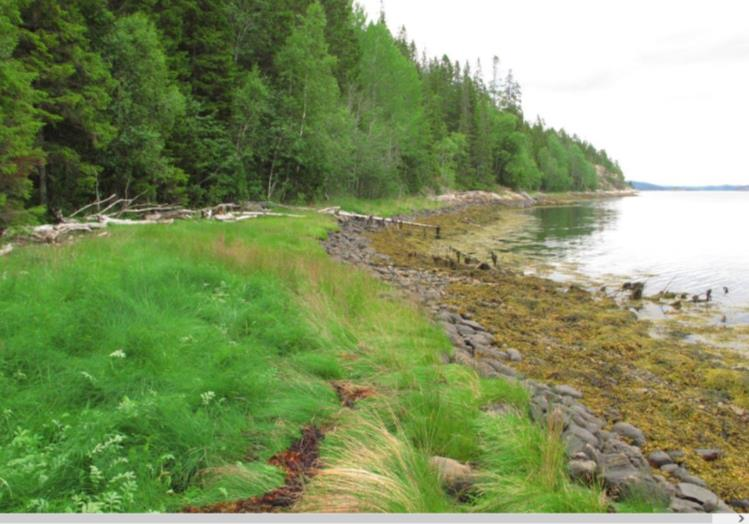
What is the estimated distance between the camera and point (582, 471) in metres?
3.88

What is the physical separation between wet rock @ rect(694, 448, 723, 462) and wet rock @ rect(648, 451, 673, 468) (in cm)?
59

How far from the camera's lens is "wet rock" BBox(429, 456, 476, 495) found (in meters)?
3.52

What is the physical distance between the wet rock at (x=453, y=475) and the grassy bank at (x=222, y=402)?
10cm

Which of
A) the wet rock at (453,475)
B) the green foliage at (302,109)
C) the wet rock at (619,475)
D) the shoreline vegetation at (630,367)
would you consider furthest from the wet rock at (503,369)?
the green foliage at (302,109)

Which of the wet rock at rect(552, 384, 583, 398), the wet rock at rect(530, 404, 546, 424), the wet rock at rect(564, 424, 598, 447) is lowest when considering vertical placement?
the wet rock at rect(552, 384, 583, 398)

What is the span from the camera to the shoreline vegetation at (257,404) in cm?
327

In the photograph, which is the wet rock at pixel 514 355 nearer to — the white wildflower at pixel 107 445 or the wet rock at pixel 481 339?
the wet rock at pixel 481 339

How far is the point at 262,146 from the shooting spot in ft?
96.4

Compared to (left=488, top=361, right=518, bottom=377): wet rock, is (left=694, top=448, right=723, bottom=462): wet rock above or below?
below

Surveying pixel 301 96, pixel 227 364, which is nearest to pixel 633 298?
pixel 227 364

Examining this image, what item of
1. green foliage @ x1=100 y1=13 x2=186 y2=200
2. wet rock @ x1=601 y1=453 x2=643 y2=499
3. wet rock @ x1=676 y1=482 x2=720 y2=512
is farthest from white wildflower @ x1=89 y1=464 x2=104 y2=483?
green foliage @ x1=100 y1=13 x2=186 y2=200

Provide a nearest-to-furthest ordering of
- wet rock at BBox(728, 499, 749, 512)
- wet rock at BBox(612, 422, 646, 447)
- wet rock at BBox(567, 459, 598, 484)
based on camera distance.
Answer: wet rock at BBox(567, 459, 598, 484) → wet rock at BBox(728, 499, 749, 512) → wet rock at BBox(612, 422, 646, 447)

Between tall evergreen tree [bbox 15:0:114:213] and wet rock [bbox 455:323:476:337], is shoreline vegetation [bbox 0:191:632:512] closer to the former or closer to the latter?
wet rock [bbox 455:323:476:337]

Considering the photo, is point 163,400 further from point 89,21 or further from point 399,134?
point 399,134
